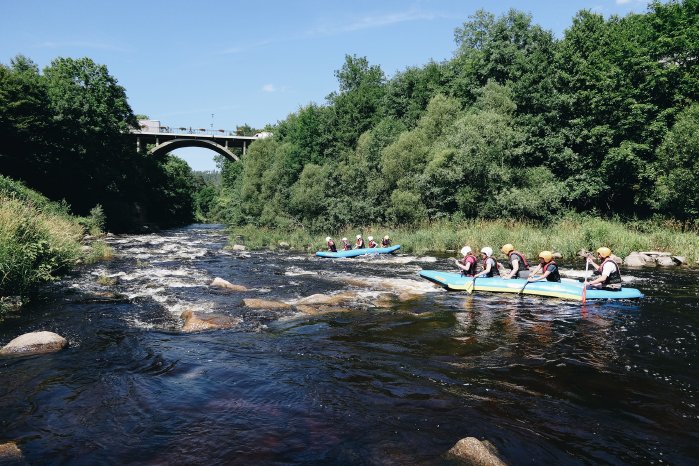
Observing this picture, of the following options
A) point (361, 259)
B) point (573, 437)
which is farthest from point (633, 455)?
point (361, 259)

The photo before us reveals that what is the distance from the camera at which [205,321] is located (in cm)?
991

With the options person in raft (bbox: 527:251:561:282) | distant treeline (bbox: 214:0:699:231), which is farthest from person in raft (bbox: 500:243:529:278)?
distant treeline (bbox: 214:0:699:231)

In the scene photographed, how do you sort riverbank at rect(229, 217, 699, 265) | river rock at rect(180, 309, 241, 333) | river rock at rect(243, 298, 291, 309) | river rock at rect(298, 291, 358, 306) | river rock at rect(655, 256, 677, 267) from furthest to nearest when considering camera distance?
riverbank at rect(229, 217, 699, 265) → river rock at rect(655, 256, 677, 267) → river rock at rect(298, 291, 358, 306) → river rock at rect(243, 298, 291, 309) → river rock at rect(180, 309, 241, 333)

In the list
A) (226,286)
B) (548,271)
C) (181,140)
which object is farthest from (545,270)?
(181,140)

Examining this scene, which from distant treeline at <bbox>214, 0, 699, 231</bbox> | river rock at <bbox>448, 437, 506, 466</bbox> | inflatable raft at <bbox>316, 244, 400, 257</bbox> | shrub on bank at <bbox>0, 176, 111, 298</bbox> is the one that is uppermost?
distant treeline at <bbox>214, 0, 699, 231</bbox>

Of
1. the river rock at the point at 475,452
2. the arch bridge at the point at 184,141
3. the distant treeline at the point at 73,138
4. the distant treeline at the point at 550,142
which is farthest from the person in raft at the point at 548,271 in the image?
the arch bridge at the point at 184,141

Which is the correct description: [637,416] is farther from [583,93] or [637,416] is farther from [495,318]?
[583,93]

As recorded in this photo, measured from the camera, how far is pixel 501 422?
5406 millimetres

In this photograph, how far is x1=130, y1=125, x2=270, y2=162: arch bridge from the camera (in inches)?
2756

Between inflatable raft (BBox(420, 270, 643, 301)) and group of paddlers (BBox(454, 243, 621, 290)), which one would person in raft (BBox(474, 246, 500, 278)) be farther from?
inflatable raft (BBox(420, 270, 643, 301))

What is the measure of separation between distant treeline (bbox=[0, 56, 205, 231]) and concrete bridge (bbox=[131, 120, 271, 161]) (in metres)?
14.7

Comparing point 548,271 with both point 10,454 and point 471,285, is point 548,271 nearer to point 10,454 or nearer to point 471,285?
point 471,285

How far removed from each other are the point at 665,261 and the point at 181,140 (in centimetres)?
6805

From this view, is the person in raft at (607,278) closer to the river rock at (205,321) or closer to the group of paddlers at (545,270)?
the group of paddlers at (545,270)
